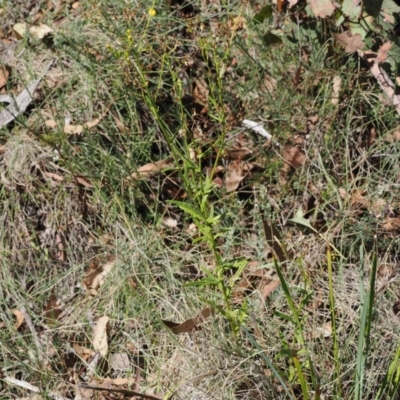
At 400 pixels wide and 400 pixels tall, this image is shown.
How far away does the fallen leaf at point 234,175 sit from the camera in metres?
3.36

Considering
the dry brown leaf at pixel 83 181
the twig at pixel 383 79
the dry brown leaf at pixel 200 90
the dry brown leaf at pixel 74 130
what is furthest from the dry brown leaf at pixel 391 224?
the dry brown leaf at pixel 74 130

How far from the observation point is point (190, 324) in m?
2.86

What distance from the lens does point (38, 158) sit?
3.49 metres

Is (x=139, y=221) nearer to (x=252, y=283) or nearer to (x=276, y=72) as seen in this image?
(x=252, y=283)

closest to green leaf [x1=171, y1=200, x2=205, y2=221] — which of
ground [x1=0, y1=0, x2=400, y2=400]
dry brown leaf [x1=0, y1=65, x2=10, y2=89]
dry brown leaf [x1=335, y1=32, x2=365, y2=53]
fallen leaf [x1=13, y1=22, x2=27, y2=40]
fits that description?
ground [x1=0, y1=0, x2=400, y2=400]

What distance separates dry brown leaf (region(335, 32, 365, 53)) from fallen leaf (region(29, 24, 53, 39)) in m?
1.48

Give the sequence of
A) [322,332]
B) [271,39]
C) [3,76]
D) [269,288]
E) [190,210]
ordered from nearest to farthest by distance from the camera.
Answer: [190,210]
[322,332]
[269,288]
[271,39]
[3,76]

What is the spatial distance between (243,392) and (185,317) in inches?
16.5

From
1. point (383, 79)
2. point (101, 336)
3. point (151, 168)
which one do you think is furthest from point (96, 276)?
point (383, 79)

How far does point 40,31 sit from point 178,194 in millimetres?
1140

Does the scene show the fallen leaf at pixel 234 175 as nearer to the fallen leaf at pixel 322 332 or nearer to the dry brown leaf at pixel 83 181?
the dry brown leaf at pixel 83 181

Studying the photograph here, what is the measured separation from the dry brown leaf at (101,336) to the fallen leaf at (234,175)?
0.80 metres

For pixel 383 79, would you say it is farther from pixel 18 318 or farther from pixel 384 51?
pixel 18 318

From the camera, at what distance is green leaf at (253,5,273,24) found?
130 inches
